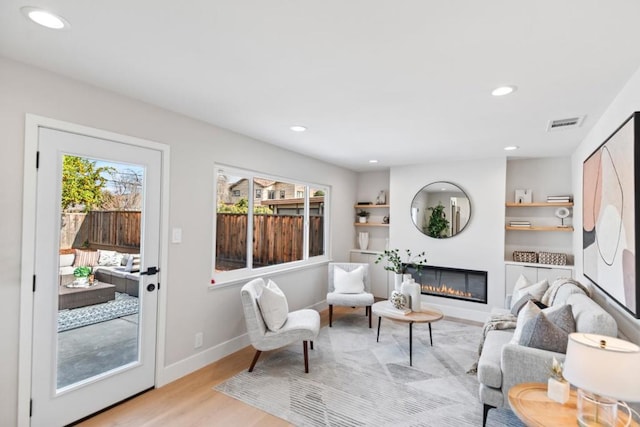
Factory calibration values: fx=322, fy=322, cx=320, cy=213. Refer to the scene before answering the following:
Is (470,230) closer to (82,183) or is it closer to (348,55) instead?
(348,55)

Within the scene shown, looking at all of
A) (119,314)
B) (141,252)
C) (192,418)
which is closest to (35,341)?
(119,314)

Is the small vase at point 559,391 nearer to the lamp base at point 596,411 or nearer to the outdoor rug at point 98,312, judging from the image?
the lamp base at point 596,411

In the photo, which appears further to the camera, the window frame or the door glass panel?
the window frame

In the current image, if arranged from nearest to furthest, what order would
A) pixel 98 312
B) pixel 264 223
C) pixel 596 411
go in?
pixel 596 411
pixel 98 312
pixel 264 223

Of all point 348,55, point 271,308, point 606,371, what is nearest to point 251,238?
point 271,308

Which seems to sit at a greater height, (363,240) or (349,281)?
(363,240)

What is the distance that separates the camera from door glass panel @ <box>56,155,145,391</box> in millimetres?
2252

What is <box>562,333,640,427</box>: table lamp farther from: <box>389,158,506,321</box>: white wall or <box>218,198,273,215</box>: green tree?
<box>389,158,506,321</box>: white wall

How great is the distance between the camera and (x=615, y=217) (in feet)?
7.10

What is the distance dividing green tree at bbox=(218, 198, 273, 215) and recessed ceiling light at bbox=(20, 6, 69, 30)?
6.89 ft

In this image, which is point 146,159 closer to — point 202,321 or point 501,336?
point 202,321

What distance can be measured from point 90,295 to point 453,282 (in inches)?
185

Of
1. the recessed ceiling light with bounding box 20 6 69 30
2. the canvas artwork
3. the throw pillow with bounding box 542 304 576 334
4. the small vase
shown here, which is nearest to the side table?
the small vase

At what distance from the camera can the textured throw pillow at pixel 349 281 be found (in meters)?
4.53
